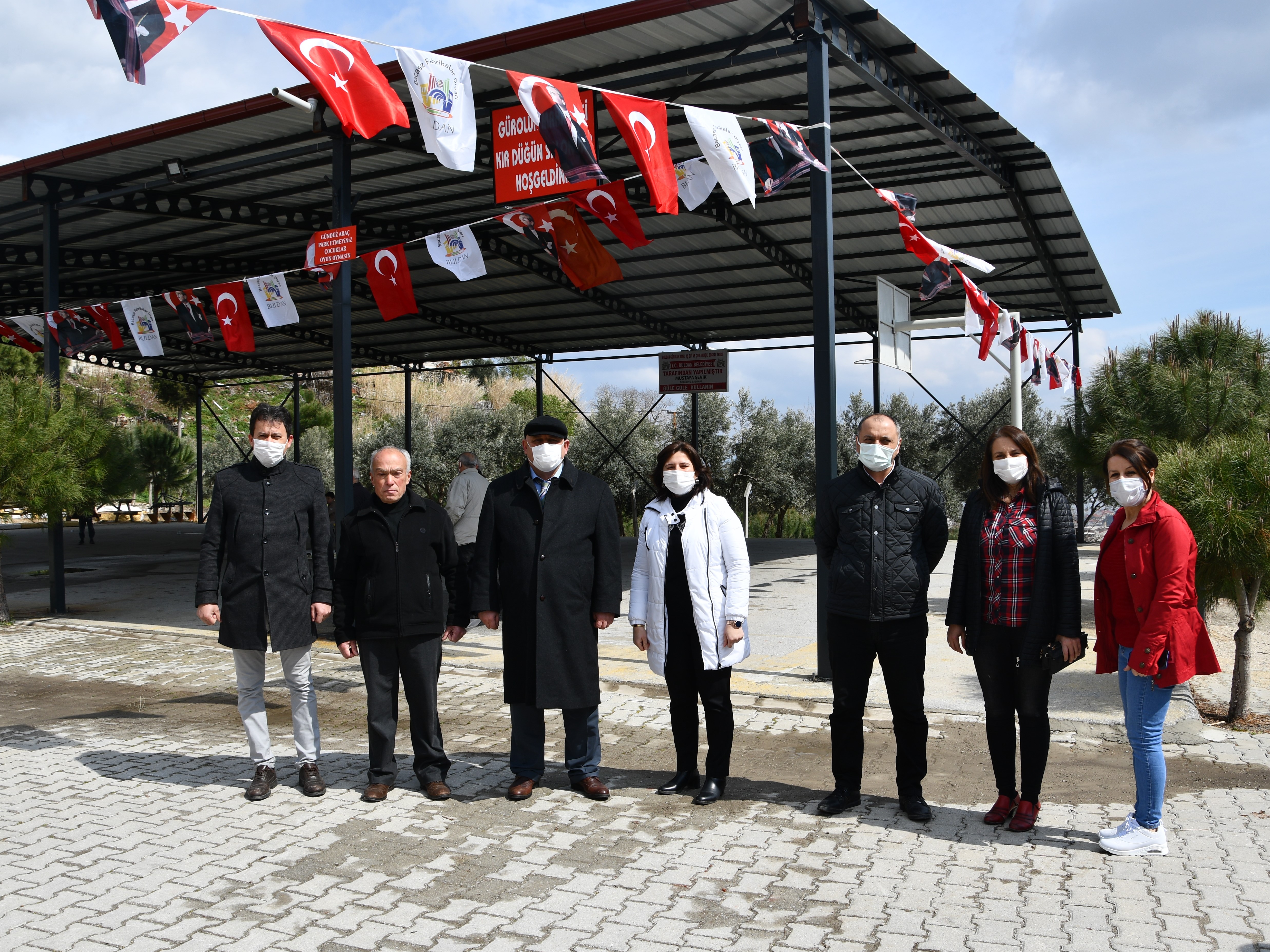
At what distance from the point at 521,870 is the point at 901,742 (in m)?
1.74

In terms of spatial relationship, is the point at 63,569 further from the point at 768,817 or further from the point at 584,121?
the point at 768,817

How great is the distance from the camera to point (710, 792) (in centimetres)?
449

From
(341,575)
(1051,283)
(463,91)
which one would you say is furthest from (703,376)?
(341,575)

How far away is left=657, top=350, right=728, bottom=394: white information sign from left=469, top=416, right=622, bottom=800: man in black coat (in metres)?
13.7

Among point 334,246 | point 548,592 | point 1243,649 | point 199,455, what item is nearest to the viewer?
point 548,592

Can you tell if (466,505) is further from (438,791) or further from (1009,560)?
(1009,560)

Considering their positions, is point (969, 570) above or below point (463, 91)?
below

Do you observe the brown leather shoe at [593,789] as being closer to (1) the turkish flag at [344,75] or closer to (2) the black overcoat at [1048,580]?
(2) the black overcoat at [1048,580]

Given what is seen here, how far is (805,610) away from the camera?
10992mm

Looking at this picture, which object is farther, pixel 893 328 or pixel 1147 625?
pixel 893 328

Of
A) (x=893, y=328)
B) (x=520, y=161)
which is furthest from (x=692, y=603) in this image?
(x=520, y=161)

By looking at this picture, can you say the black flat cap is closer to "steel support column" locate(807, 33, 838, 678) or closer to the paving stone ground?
the paving stone ground

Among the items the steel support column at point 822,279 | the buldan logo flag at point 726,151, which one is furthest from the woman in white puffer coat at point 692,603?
the buldan logo flag at point 726,151

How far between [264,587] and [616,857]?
7.01 ft
